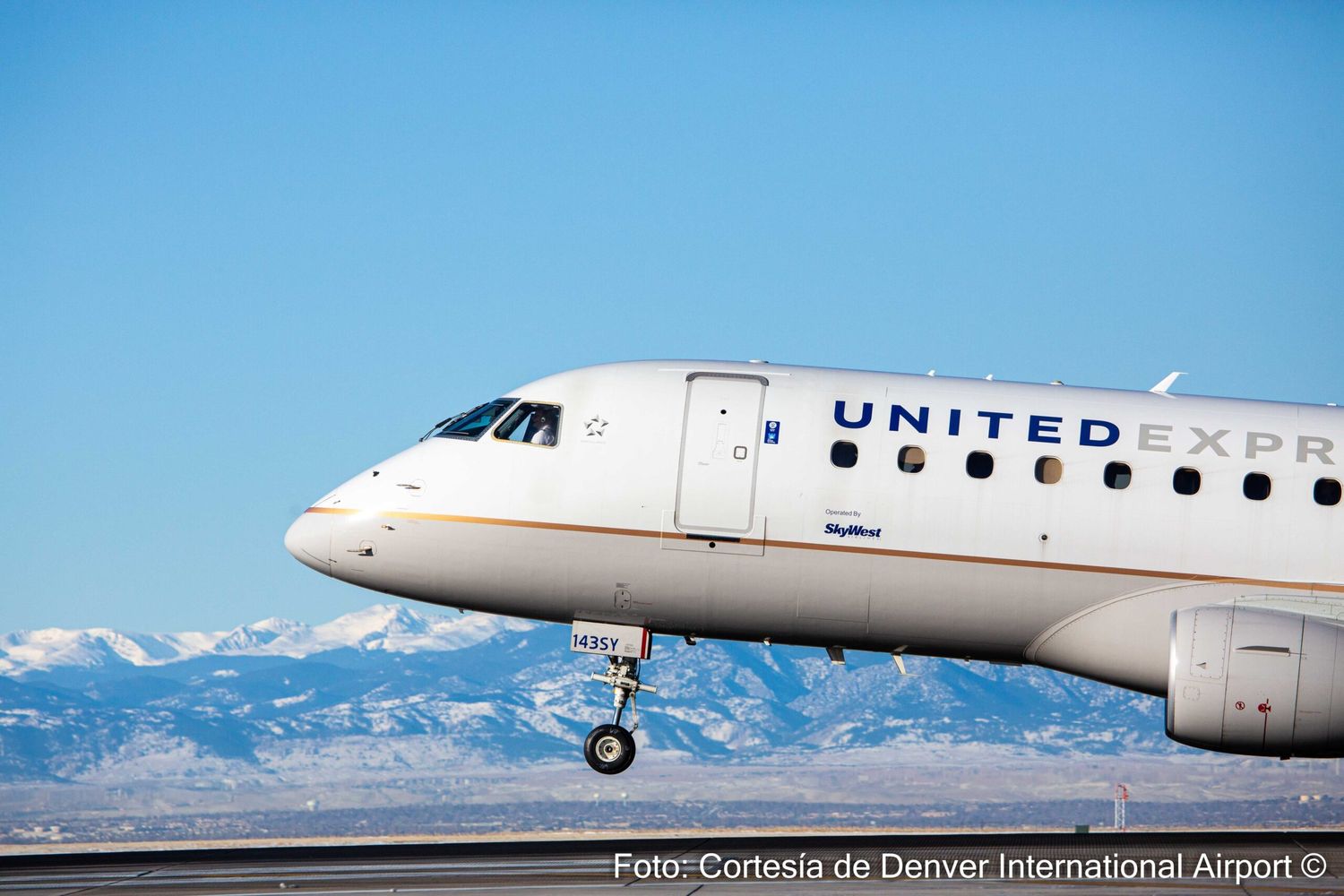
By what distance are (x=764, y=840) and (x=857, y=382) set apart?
521 inches

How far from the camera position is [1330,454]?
26.2 m

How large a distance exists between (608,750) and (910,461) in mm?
6530

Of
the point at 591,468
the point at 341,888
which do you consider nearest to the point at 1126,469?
the point at 591,468

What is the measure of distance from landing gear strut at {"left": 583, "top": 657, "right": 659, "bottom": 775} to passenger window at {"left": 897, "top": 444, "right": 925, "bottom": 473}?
17.0ft

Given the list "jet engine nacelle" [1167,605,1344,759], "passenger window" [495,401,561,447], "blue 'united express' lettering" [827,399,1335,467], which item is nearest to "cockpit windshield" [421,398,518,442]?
"passenger window" [495,401,561,447]

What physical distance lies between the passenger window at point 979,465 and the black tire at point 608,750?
669 centimetres

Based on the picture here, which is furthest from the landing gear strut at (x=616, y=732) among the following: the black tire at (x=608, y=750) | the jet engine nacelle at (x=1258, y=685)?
the jet engine nacelle at (x=1258, y=685)

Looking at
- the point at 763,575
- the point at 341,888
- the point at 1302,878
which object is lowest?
the point at 341,888

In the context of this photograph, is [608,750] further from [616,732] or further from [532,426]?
[532,426]

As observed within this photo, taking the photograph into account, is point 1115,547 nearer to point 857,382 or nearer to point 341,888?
point 857,382

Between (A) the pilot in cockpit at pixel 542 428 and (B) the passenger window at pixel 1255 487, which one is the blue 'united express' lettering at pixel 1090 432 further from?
(A) the pilot in cockpit at pixel 542 428

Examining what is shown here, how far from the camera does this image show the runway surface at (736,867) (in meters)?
25.4

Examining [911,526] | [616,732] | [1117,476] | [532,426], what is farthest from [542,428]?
[1117,476]

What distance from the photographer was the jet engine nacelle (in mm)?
24875
